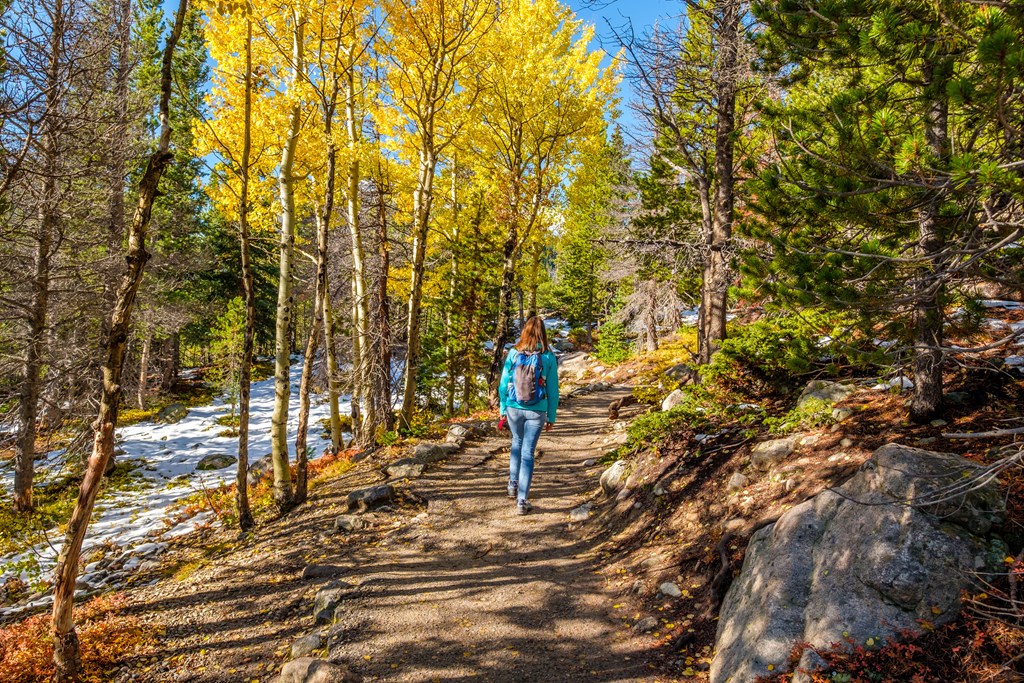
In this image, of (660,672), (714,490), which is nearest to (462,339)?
(714,490)

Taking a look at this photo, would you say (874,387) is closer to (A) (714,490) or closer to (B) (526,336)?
(A) (714,490)

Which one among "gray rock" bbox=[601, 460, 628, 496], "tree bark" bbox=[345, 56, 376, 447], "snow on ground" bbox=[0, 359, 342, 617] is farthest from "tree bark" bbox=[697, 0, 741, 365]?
"snow on ground" bbox=[0, 359, 342, 617]

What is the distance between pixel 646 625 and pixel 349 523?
3.47m

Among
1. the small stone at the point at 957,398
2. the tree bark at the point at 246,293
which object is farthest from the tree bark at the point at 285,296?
the small stone at the point at 957,398

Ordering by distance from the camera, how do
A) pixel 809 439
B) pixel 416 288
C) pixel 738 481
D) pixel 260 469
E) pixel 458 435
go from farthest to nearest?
pixel 260 469
pixel 416 288
pixel 458 435
pixel 809 439
pixel 738 481

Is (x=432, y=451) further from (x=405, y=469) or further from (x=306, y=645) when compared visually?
(x=306, y=645)

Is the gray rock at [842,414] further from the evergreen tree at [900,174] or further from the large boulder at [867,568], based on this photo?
the large boulder at [867,568]

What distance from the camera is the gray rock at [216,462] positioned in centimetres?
1490

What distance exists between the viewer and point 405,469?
689 cm

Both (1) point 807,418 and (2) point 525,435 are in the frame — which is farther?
(2) point 525,435

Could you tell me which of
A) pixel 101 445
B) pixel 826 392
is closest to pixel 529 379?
pixel 826 392

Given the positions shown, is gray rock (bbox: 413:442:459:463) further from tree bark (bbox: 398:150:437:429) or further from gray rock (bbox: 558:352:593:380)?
gray rock (bbox: 558:352:593:380)

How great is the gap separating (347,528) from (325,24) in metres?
6.64

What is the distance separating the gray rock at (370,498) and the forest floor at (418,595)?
201mm
